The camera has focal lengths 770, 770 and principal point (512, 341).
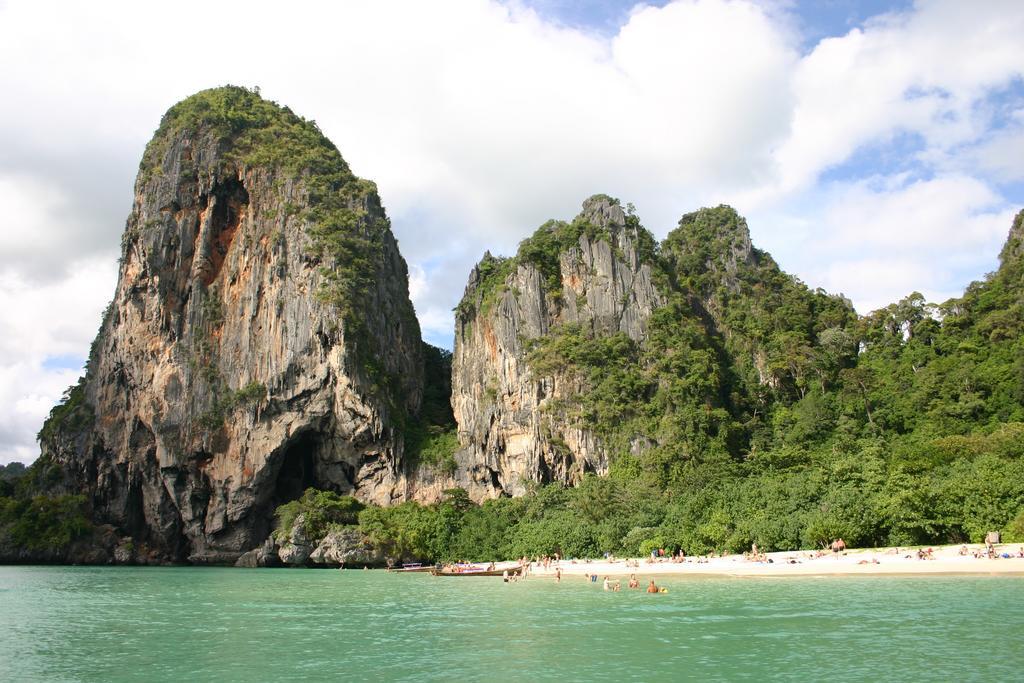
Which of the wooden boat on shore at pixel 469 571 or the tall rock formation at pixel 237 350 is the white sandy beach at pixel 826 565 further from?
the tall rock formation at pixel 237 350

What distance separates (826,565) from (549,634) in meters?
15.9

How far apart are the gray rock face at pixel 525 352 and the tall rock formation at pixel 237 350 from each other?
6.28 metres

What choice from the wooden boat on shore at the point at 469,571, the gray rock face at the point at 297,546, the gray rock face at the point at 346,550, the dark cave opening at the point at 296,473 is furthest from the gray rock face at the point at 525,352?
the dark cave opening at the point at 296,473

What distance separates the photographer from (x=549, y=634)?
18.7 m

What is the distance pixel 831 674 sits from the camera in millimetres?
13586

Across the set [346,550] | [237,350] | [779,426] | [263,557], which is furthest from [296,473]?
[779,426]

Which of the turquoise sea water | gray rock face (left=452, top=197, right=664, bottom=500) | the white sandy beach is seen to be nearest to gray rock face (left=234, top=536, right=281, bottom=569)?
gray rock face (left=452, top=197, right=664, bottom=500)

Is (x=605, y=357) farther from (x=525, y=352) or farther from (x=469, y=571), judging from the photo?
(x=469, y=571)

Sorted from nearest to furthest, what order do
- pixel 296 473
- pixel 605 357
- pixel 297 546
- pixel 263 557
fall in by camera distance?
1. pixel 297 546
2. pixel 263 557
3. pixel 605 357
4. pixel 296 473

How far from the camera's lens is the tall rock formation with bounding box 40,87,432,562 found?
59250mm

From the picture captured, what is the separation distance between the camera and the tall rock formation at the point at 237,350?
2333 inches

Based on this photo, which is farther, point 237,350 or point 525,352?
point 237,350

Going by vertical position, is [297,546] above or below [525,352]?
below

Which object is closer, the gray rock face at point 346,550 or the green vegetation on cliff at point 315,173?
the gray rock face at point 346,550
